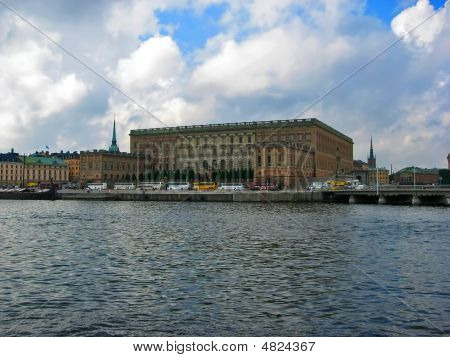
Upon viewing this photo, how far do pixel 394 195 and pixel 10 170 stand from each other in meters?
145

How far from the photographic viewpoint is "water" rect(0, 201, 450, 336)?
15.0 meters

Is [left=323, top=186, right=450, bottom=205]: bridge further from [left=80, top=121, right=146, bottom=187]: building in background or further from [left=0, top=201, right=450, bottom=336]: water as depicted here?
[left=80, top=121, right=146, bottom=187]: building in background

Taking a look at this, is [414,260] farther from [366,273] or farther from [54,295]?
[54,295]

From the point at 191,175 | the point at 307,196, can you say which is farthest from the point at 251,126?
the point at 307,196

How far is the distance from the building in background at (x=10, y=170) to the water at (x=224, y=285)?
6648 inches

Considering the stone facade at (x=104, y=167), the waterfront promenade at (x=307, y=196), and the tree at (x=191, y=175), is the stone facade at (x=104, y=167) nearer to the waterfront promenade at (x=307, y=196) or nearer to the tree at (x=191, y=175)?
the tree at (x=191, y=175)

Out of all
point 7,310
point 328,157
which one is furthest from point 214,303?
point 328,157

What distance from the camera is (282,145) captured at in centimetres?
13375

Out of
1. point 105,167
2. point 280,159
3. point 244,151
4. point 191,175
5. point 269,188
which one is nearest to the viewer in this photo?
point 269,188

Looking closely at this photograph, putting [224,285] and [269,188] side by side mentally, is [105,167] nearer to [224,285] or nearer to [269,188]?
[269,188]

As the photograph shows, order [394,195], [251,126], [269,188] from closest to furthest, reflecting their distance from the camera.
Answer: [394,195]
[269,188]
[251,126]

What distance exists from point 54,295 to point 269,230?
25182 millimetres

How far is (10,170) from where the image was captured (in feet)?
640
